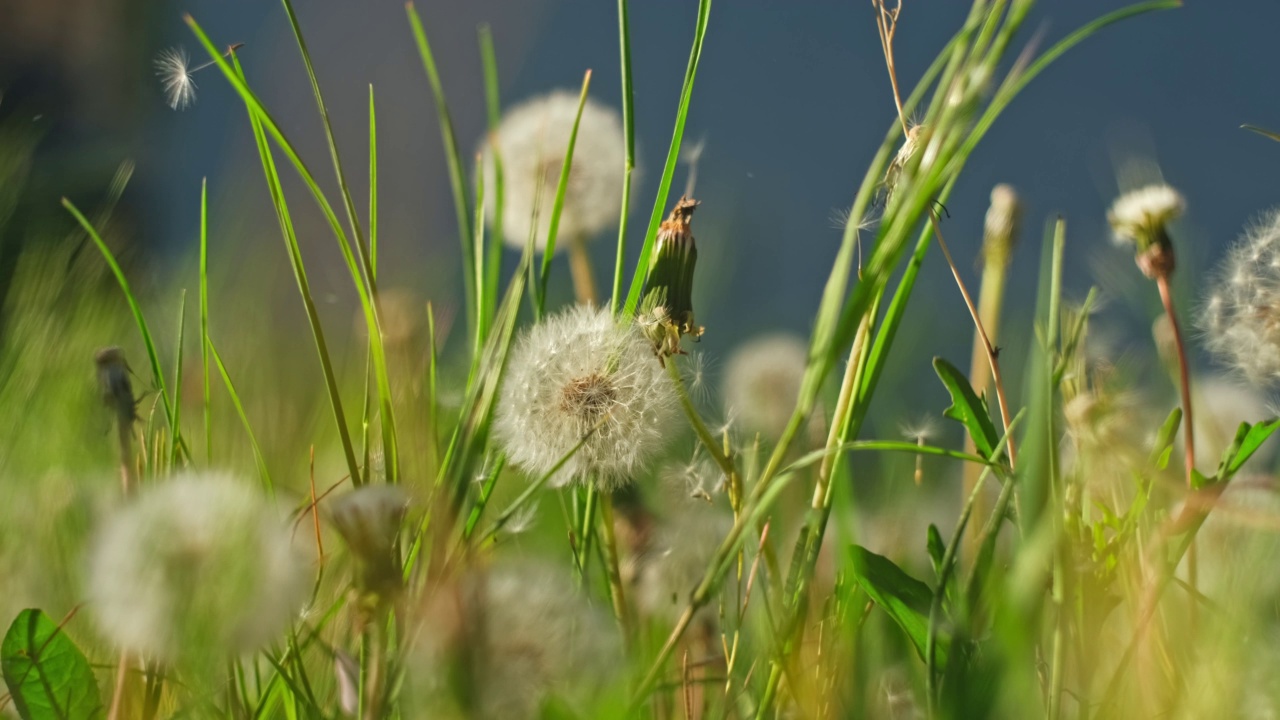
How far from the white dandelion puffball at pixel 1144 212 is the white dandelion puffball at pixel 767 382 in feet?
1.03

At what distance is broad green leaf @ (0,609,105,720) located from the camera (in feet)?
0.92

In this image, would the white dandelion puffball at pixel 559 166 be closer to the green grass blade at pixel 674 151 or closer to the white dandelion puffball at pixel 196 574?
the green grass blade at pixel 674 151

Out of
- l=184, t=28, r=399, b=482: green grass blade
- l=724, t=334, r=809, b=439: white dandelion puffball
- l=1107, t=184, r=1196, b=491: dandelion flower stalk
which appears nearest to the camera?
l=184, t=28, r=399, b=482: green grass blade

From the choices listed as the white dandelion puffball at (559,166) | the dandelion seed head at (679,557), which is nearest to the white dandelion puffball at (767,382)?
the white dandelion puffball at (559,166)

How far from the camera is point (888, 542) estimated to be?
547 mm

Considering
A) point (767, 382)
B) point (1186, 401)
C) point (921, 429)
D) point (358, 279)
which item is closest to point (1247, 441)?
point (1186, 401)

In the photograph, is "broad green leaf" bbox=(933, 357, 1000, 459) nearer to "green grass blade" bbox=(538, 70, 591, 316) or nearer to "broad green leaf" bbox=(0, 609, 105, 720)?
"green grass blade" bbox=(538, 70, 591, 316)

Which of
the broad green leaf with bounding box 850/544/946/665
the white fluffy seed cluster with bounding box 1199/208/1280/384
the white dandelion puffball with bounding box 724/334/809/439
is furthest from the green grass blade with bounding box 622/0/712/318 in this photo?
the white dandelion puffball with bounding box 724/334/809/439

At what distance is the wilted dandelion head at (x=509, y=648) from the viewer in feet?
0.54

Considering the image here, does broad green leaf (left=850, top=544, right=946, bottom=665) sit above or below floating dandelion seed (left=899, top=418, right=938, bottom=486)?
below

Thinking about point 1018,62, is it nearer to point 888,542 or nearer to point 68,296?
point 888,542

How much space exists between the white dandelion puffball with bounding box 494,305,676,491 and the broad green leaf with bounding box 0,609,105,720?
0.44 feet

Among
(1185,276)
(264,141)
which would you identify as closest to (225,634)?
(264,141)

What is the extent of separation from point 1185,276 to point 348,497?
353 mm
